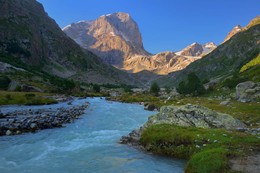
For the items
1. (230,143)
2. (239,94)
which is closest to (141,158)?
(230,143)

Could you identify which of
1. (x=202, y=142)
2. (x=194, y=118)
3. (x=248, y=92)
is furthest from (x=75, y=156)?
(x=248, y=92)

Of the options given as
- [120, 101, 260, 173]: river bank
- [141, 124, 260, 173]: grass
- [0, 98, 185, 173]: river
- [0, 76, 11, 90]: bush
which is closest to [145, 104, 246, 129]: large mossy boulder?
[120, 101, 260, 173]: river bank

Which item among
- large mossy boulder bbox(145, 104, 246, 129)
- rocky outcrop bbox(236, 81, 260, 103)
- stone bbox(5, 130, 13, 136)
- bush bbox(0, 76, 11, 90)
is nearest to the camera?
large mossy boulder bbox(145, 104, 246, 129)

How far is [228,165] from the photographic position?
722 inches

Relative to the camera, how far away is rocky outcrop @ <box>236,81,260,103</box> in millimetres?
68812

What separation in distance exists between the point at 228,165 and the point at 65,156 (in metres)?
15.6

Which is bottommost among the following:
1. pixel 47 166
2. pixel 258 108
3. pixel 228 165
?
pixel 47 166

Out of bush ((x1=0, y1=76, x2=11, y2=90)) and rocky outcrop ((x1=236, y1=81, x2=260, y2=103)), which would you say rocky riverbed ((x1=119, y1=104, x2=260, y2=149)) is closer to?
rocky outcrop ((x1=236, y1=81, x2=260, y2=103))

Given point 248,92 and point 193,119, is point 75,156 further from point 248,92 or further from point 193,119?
point 248,92

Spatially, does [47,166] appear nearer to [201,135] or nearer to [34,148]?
[34,148]

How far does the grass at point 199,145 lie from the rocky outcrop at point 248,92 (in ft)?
153

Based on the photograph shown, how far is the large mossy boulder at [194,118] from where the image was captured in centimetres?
3466

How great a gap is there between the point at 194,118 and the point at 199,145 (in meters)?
11.1

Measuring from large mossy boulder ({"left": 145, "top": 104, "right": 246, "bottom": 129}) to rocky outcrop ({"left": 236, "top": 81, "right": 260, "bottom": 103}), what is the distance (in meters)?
36.1
